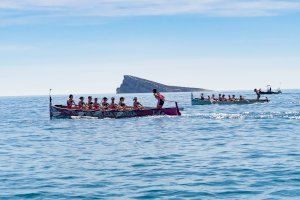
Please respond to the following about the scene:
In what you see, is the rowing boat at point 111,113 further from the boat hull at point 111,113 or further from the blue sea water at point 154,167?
the blue sea water at point 154,167

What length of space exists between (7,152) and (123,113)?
25300 millimetres

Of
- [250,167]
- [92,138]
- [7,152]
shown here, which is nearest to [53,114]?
[92,138]

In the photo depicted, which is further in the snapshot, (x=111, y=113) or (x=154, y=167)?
(x=111, y=113)

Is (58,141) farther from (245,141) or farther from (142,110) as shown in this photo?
(142,110)

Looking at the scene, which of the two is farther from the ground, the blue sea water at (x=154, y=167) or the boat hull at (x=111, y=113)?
the boat hull at (x=111, y=113)

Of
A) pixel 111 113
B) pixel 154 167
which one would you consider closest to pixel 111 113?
pixel 111 113

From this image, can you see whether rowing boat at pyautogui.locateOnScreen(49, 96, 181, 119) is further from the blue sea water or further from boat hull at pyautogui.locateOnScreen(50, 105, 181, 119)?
the blue sea water

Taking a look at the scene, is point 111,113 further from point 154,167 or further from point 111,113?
point 154,167

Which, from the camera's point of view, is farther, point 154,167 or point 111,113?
point 111,113

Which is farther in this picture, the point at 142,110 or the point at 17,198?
the point at 142,110

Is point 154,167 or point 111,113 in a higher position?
point 111,113

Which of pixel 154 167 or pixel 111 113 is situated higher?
pixel 111 113

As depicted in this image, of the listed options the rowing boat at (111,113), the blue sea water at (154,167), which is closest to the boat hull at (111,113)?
the rowing boat at (111,113)

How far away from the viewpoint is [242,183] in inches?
625
